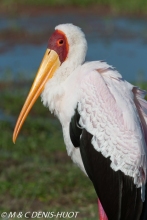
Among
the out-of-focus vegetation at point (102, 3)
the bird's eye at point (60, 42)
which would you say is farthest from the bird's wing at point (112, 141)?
the out-of-focus vegetation at point (102, 3)

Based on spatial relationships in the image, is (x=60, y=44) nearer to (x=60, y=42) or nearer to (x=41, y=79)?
(x=60, y=42)

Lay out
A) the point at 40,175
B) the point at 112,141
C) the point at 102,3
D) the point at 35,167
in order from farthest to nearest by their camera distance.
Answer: the point at 102,3
the point at 35,167
the point at 40,175
the point at 112,141

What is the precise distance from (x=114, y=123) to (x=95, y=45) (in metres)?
10.7

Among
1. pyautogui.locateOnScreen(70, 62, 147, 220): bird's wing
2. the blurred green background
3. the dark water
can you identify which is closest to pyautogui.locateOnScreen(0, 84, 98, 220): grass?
the blurred green background

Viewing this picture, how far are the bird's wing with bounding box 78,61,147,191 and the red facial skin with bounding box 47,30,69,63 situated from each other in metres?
0.44

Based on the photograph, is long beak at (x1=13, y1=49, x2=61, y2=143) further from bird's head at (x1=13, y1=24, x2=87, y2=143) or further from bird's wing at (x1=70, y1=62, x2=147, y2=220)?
bird's wing at (x1=70, y1=62, x2=147, y2=220)

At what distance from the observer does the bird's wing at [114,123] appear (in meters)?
5.03

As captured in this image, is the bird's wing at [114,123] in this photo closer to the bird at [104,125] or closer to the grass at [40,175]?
the bird at [104,125]

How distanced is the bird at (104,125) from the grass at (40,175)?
1393 millimetres

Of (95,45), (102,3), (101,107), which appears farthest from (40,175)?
(102,3)

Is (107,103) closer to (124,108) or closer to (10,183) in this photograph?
(124,108)

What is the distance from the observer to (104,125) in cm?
512

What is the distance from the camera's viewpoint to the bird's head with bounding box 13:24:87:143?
18.3 ft

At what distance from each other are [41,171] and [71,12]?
11.0 m
